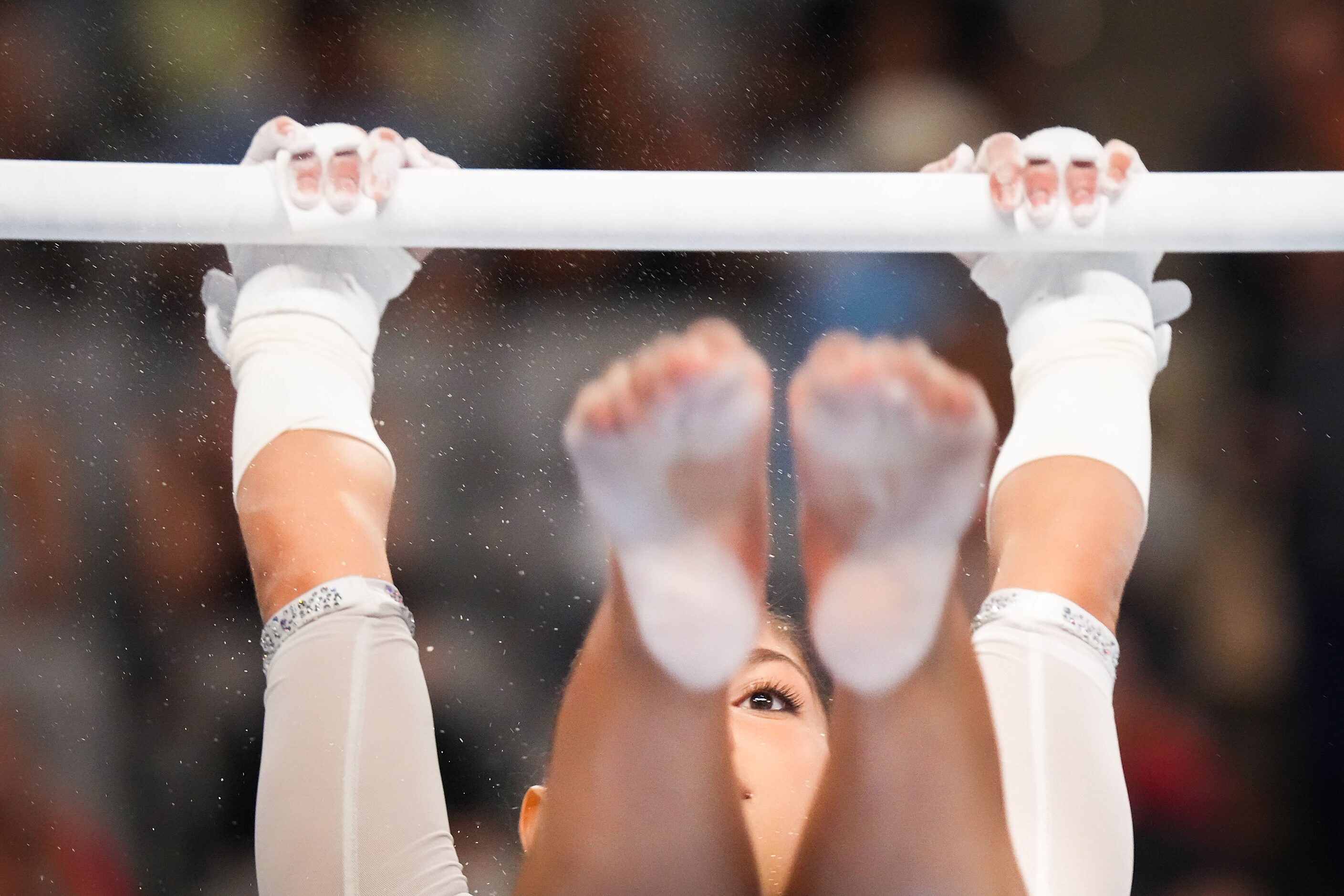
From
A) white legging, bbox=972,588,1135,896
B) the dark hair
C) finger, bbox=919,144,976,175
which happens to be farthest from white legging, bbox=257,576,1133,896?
finger, bbox=919,144,976,175

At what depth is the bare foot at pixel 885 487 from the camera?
1.28 ft

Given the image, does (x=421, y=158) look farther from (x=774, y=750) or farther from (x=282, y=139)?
(x=774, y=750)

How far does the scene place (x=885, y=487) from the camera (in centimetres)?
40

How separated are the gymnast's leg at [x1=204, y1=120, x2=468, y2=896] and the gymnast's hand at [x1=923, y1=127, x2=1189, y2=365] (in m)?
0.28

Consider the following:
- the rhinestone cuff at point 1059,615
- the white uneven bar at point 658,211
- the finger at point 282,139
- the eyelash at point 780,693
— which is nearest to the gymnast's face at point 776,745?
the eyelash at point 780,693

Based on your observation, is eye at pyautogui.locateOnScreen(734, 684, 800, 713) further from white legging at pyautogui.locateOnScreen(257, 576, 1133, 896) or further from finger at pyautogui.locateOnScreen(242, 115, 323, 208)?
finger at pyautogui.locateOnScreen(242, 115, 323, 208)

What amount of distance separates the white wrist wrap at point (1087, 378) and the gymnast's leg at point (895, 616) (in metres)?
0.12

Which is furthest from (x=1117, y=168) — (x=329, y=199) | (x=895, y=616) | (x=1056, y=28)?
(x=329, y=199)

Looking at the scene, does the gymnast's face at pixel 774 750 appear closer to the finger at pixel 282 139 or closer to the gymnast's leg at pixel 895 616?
the gymnast's leg at pixel 895 616

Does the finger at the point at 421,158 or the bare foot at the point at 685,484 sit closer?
the bare foot at the point at 685,484

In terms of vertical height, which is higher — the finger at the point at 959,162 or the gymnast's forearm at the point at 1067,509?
the finger at the point at 959,162

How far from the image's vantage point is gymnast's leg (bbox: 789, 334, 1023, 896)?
0.39 m

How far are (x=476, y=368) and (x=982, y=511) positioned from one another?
0.94 ft

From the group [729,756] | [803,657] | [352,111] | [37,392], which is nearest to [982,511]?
[803,657]
